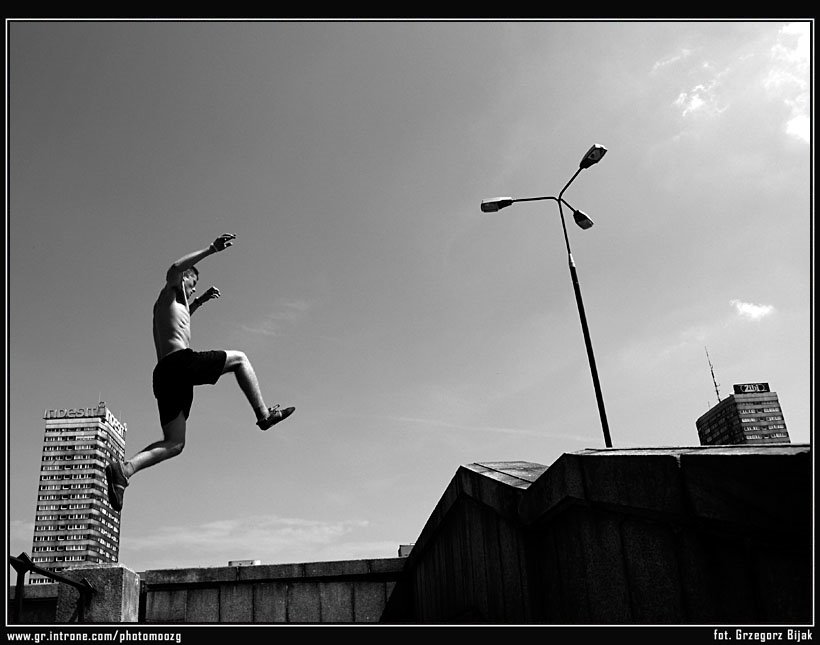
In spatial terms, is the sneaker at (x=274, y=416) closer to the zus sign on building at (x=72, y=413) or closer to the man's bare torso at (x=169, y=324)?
the man's bare torso at (x=169, y=324)

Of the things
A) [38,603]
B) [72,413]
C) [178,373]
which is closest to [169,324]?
[178,373]

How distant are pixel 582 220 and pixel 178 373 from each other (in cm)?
1124

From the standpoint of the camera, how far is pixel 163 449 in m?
4.73

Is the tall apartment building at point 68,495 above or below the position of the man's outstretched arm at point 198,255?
above

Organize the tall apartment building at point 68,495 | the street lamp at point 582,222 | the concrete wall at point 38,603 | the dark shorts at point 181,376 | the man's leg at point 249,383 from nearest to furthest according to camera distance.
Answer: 1. the dark shorts at point 181,376
2. the man's leg at point 249,383
3. the concrete wall at point 38,603
4. the street lamp at point 582,222
5. the tall apartment building at point 68,495

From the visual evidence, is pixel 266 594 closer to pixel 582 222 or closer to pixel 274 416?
pixel 274 416

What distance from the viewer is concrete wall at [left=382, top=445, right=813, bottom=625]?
2.35 meters

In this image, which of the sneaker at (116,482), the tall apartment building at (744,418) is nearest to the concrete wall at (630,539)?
the sneaker at (116,482)

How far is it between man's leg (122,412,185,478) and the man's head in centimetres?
108

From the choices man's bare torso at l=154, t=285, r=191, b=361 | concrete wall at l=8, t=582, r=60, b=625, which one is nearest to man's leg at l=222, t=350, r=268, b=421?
man's bare torso at l=154, t=285, r=191, b=361

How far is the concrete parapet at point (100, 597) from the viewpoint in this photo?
6691 millimetres

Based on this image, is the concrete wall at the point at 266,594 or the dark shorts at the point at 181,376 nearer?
the dark shorts at the point at 181,376

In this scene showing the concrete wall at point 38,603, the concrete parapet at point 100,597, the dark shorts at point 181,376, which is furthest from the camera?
the concrete wall at point 38,603

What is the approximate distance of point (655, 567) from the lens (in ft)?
→ 10.3
